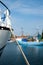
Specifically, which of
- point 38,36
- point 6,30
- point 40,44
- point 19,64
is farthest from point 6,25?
point 38,36

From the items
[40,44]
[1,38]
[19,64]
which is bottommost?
[40,44]

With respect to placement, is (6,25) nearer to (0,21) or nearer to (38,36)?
(0,21)

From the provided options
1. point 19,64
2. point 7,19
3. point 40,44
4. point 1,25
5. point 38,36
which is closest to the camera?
point 1,25

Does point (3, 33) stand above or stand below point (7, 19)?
below

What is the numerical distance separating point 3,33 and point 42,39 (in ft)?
321

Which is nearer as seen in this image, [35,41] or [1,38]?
[1,38]

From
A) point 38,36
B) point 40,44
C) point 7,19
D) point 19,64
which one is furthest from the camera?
point 38,36

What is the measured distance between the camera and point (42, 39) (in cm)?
12038

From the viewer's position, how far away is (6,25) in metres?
24.5

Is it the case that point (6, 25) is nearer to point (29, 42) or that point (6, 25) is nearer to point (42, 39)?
point (29, 42)

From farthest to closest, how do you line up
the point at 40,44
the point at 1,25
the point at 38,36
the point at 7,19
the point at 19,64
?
the point at 38,36
the point at 40,44
the point at 19,64
the point at 7,19
the point at 1,25

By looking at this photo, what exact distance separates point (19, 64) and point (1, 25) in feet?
37.9

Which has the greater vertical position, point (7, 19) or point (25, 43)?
point (7, 19)

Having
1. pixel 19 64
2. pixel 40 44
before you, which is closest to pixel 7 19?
pixel 19 64
